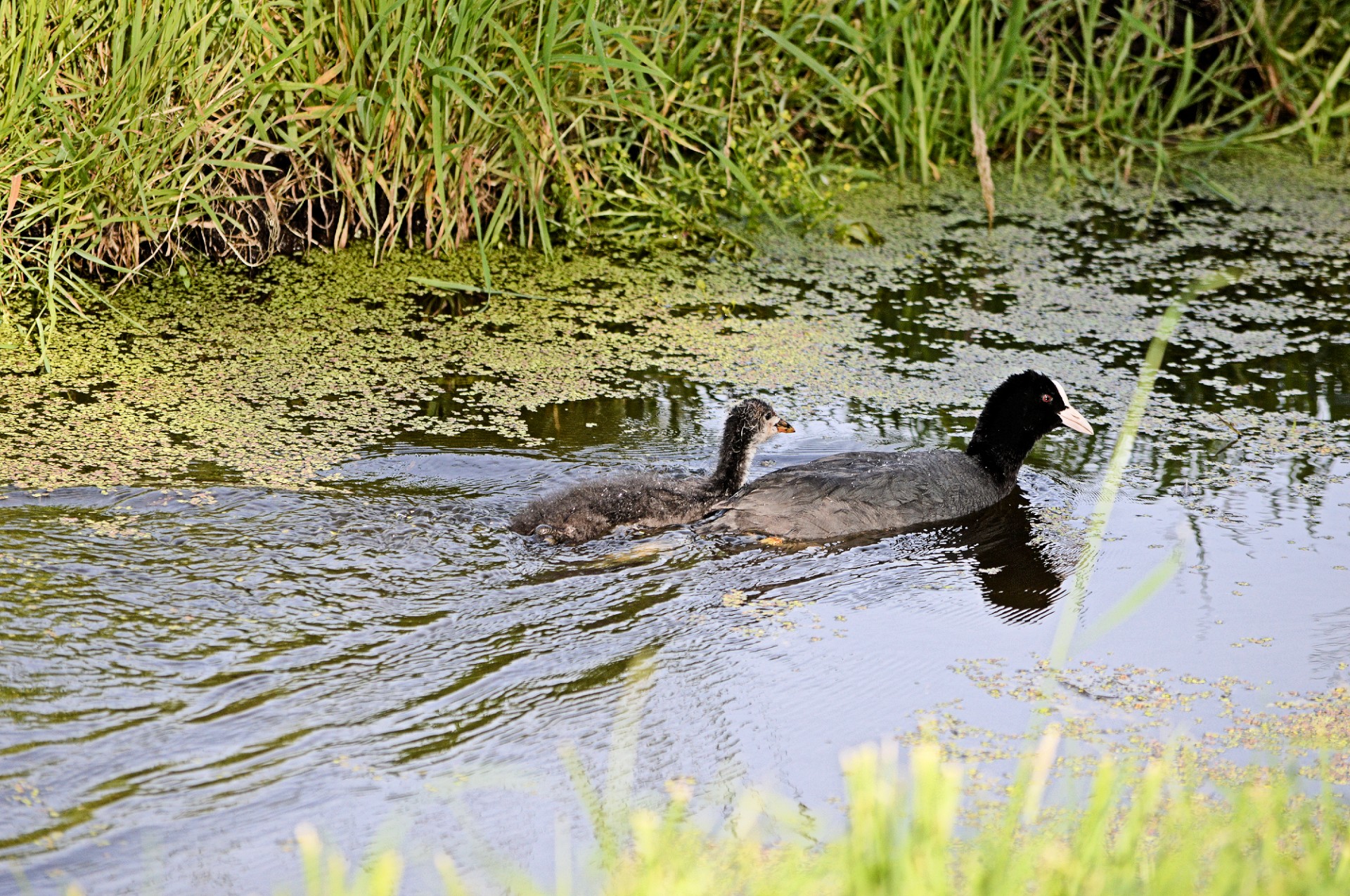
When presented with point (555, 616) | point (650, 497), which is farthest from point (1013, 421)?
point (555, 616)

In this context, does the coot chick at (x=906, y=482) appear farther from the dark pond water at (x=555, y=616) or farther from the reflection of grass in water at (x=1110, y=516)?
the reflection of grass in water at (x=1110, y=516)

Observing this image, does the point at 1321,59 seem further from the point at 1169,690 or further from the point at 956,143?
the point at 1169,690

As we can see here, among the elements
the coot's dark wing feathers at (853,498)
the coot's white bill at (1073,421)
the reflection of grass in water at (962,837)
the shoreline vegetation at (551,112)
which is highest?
the shoreline vegetation at (551,112)

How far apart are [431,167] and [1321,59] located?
5.20 meters

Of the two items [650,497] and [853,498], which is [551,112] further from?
[853,498]

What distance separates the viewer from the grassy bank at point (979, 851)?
7.06 ft

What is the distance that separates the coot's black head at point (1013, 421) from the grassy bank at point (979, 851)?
190 cm

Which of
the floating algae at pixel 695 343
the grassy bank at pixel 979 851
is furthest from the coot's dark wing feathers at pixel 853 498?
the grassy bank at pixel 979 851

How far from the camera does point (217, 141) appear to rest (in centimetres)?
584

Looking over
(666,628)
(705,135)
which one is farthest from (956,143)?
(666,628)

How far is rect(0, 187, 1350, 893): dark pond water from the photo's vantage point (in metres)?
3.04

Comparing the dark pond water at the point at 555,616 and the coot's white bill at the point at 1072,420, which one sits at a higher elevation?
the coot's white bill at the point at 1072,420

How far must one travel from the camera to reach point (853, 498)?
4.68m

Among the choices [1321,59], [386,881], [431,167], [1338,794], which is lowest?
[1338,794]
